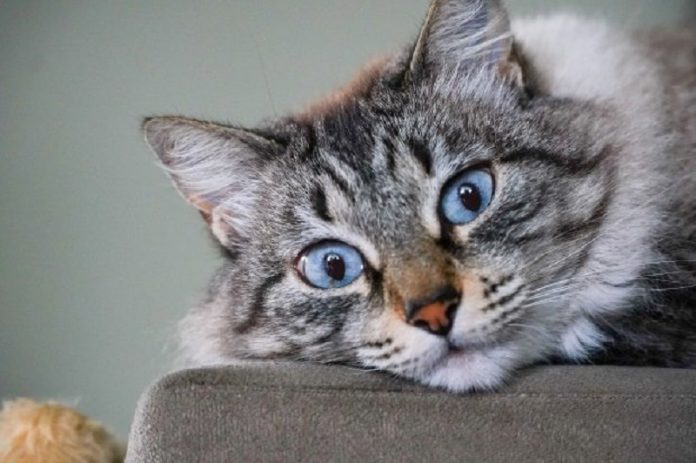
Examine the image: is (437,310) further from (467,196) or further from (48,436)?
(48,436)

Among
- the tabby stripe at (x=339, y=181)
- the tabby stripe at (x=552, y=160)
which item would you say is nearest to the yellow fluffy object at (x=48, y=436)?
the tabby stripe at (x=339, y=181)

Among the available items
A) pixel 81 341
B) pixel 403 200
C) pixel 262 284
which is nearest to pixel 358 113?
pixel 403 200

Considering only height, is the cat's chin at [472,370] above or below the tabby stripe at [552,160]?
below

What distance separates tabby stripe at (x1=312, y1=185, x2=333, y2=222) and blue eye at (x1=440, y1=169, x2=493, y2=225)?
0.60 ft

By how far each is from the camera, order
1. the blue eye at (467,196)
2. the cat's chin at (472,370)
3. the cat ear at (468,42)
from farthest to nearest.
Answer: the cat ear at (468,42)
the blue eye at (467,196)
the cat's chin at (472,370)

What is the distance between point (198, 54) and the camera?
2.74 m

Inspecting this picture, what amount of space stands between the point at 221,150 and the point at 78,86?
1481 millimetres

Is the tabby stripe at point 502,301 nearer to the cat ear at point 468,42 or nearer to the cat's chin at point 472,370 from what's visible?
the cat's chin at point 472,370

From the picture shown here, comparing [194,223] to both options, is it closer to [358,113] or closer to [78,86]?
[78,86]

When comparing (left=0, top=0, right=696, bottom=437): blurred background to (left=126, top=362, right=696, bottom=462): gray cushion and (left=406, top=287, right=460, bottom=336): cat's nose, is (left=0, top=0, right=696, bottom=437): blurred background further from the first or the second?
(left=126, top=362, right=696, bottom=462): gray cushion

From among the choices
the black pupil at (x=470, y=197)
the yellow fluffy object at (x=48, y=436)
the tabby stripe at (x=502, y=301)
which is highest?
the black pupil at (x=470, y=197)

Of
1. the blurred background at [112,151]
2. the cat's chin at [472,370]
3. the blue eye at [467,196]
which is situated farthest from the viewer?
the blurred background at [112,151]

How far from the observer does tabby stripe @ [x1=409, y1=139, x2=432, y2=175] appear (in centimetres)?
128

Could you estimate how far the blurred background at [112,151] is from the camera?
2.68 m
